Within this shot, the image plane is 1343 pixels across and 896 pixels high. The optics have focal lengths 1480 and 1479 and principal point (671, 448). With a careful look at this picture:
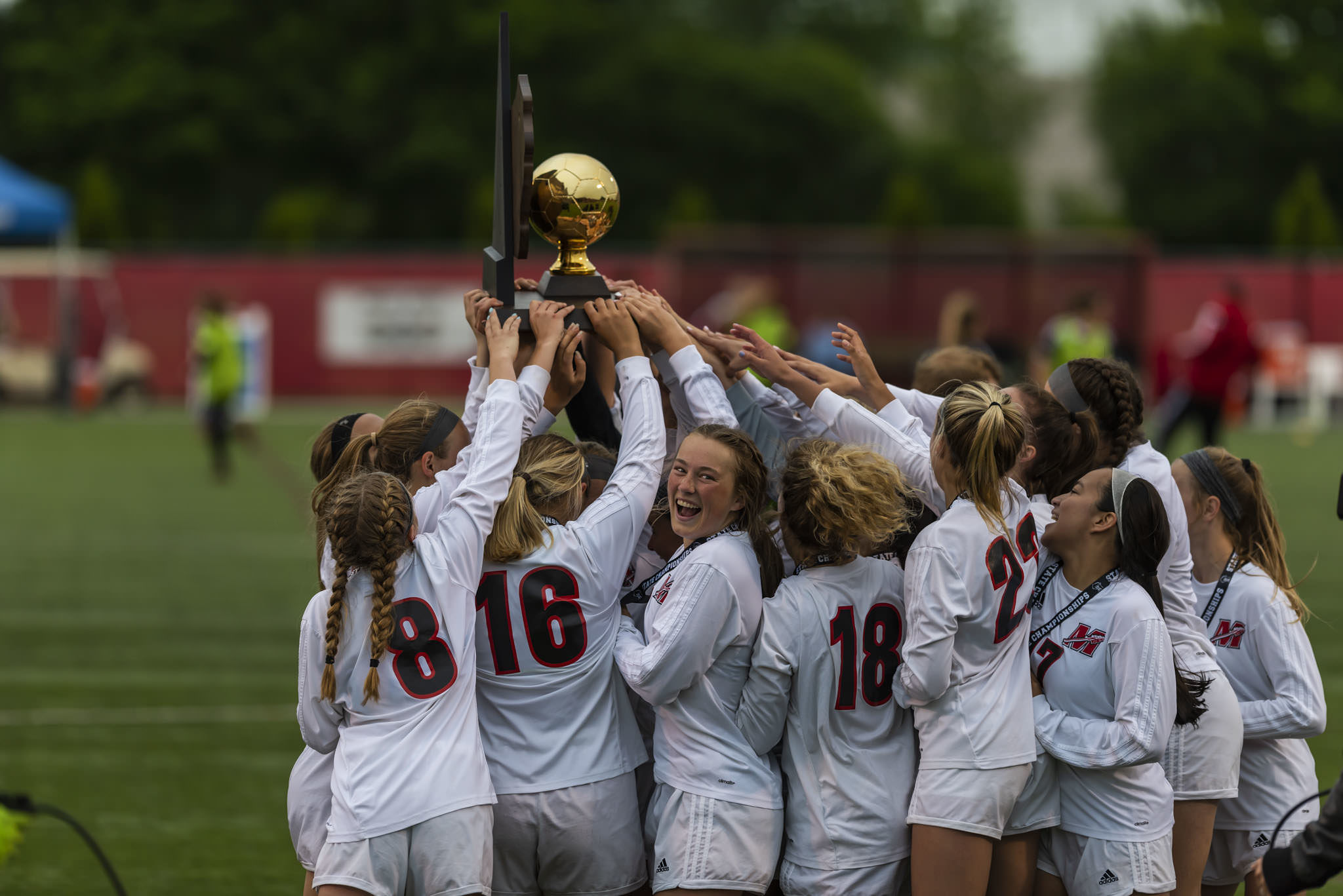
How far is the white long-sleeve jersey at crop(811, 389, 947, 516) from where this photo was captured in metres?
3.52

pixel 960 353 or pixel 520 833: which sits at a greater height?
pixel 960 353

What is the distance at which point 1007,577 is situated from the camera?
328 centimetres

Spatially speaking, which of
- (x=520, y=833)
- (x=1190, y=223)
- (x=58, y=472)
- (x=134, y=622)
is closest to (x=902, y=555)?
(x=520, y=833)

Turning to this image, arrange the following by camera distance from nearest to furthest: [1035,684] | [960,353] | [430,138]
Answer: [1035,684] → [960,353] → [430,138]

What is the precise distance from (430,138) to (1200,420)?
98.8 ft

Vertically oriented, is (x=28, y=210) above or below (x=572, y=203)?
below

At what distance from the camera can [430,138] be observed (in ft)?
137

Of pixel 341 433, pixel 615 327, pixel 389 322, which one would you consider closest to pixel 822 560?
pixel 615 327

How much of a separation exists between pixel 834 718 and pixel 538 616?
71cm

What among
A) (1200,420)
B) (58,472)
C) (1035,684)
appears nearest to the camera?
(1035,684)

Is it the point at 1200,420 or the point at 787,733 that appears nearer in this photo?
the point at 787,733

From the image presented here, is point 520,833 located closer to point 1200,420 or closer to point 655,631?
point 655,631

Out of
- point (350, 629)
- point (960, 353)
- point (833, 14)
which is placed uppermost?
point (833, 14)

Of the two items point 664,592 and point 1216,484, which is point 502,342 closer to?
point 664,592
